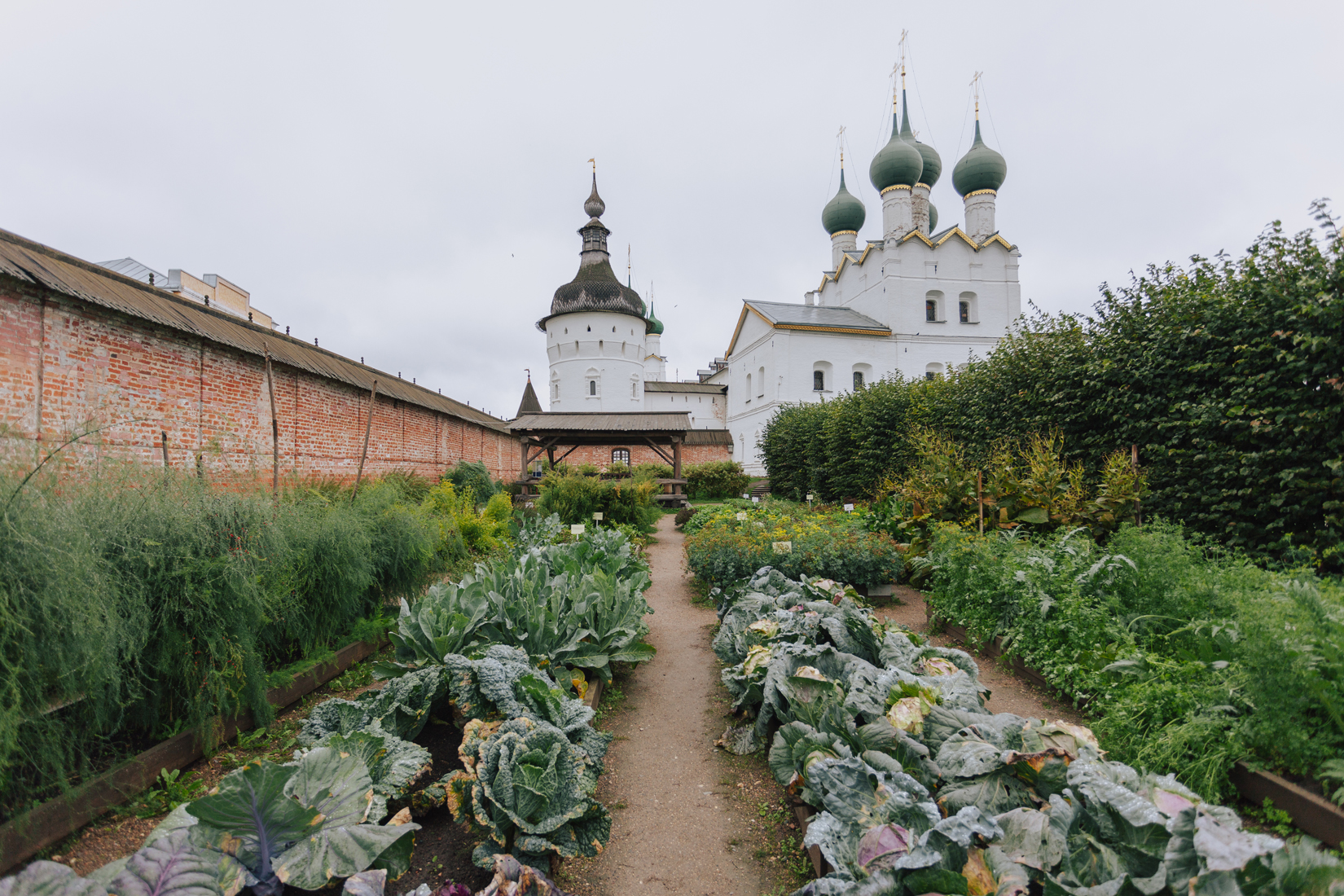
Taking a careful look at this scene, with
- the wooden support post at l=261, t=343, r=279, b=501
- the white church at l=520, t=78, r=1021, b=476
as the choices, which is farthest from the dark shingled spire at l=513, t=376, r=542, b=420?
the wooden support post at l=261, t=343, r=279, b=501

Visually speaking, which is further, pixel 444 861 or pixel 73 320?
pixel 73 320

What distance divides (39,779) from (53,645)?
0.63 metres

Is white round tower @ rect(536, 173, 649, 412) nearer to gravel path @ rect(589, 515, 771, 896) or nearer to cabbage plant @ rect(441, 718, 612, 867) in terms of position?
gravel path @ rect(589, 515, 771, 896)

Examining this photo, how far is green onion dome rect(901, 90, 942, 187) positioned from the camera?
1228 inches

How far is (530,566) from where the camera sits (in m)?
4.90

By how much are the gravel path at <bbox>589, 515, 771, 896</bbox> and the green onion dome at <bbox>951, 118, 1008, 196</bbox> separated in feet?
104

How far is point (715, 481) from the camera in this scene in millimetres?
22766

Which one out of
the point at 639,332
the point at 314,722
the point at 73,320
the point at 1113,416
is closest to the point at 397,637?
the point at 314,722

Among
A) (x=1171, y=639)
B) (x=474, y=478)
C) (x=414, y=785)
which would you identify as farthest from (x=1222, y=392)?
(x=474, y=478)

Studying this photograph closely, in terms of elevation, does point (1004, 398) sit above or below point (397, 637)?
above

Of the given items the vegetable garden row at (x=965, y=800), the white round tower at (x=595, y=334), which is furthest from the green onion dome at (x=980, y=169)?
the vegetable garden row at (x=965, y=800)

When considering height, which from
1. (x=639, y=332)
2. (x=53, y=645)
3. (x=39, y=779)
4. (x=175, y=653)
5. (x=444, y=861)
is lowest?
(x=444, y=861)

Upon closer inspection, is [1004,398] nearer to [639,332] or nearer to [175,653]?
[175,653]

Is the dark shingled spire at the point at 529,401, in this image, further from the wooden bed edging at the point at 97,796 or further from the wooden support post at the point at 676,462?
the wooden bed edging at the point at 97,796
